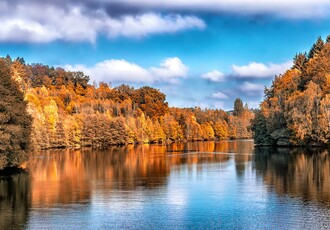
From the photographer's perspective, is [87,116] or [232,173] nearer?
[232,173]

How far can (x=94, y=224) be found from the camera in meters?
26.0

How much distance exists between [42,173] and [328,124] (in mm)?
52445

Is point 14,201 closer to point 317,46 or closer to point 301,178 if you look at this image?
point 301,178

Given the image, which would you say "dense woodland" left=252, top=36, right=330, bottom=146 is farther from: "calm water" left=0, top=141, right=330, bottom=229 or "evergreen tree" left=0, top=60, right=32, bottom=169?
"evergreen tree" left=0, top=60, right=32, bottom=169

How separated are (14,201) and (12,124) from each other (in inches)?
776

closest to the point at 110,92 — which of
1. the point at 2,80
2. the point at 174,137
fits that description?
the point at 174,137

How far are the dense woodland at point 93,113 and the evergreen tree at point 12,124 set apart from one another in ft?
149

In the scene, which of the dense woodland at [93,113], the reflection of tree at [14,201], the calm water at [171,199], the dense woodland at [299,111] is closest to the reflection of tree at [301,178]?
the calm water at [171,199]

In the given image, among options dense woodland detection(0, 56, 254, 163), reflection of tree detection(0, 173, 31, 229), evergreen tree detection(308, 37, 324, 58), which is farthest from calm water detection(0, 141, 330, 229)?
evergreen tree detection(308, 37, 324, 58)

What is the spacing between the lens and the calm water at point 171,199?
86.1 ft

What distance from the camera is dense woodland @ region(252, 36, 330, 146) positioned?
8525 centimetres

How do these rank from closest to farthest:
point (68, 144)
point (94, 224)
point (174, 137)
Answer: point (94, 224)
point (68, 144)
point (174, 137)

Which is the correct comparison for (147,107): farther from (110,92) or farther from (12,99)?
(12,99)

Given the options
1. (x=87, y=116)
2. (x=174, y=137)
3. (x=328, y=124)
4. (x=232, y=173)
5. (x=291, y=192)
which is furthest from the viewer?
(x=174, y=137)
